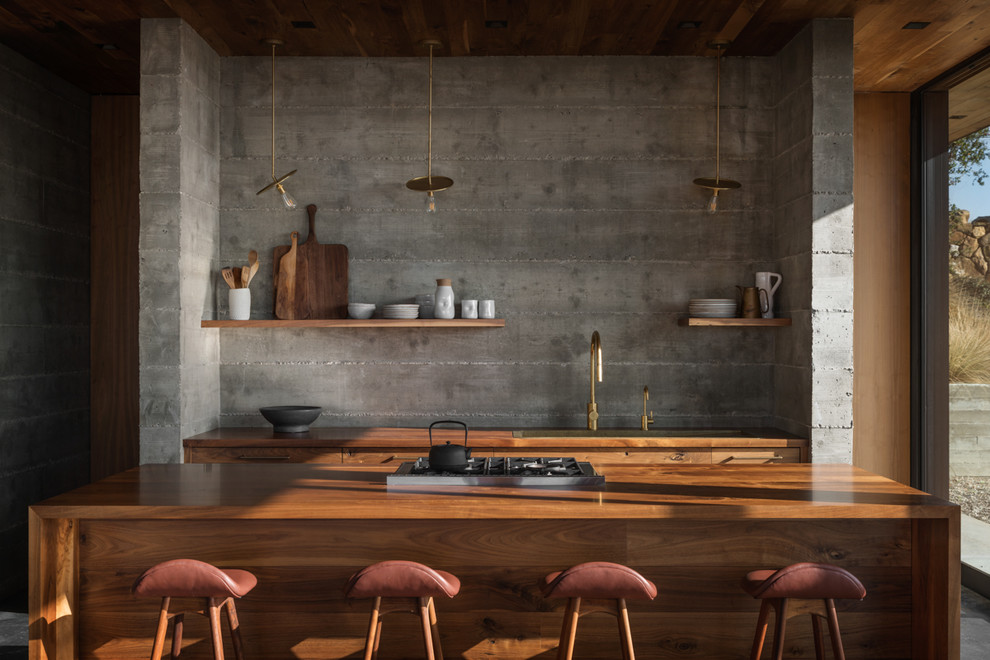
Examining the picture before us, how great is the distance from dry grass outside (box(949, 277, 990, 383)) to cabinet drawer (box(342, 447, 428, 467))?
322cm

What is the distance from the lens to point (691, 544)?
2.65m

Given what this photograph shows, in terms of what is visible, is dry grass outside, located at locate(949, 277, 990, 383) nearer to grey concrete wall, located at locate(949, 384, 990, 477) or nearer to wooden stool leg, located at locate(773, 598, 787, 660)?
grey concrete wall, located at locate(949, 384, 990, 477)

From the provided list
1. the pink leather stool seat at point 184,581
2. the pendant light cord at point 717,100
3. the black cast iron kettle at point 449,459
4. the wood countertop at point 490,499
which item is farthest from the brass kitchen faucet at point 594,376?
the pink leather stool seat at point 184,581

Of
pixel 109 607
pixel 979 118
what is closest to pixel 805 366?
pixel 979 118

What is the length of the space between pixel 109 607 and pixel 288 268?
8.00 ft

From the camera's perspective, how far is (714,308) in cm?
449

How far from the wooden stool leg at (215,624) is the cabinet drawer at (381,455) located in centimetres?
175

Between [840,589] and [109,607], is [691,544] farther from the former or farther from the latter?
[109,607]

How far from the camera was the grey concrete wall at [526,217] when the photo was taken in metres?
4.71

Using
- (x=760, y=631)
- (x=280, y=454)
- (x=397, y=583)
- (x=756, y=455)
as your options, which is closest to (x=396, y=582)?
(x=397, y=583)

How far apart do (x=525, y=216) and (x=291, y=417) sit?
1.84m

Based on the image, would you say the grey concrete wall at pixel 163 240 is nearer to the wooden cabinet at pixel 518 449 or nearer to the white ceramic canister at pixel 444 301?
the wooden cabinet at pixel 518 449

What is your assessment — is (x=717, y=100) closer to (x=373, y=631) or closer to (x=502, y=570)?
(x=502, y=570)

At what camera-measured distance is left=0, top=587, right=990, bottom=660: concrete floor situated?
3553mm
